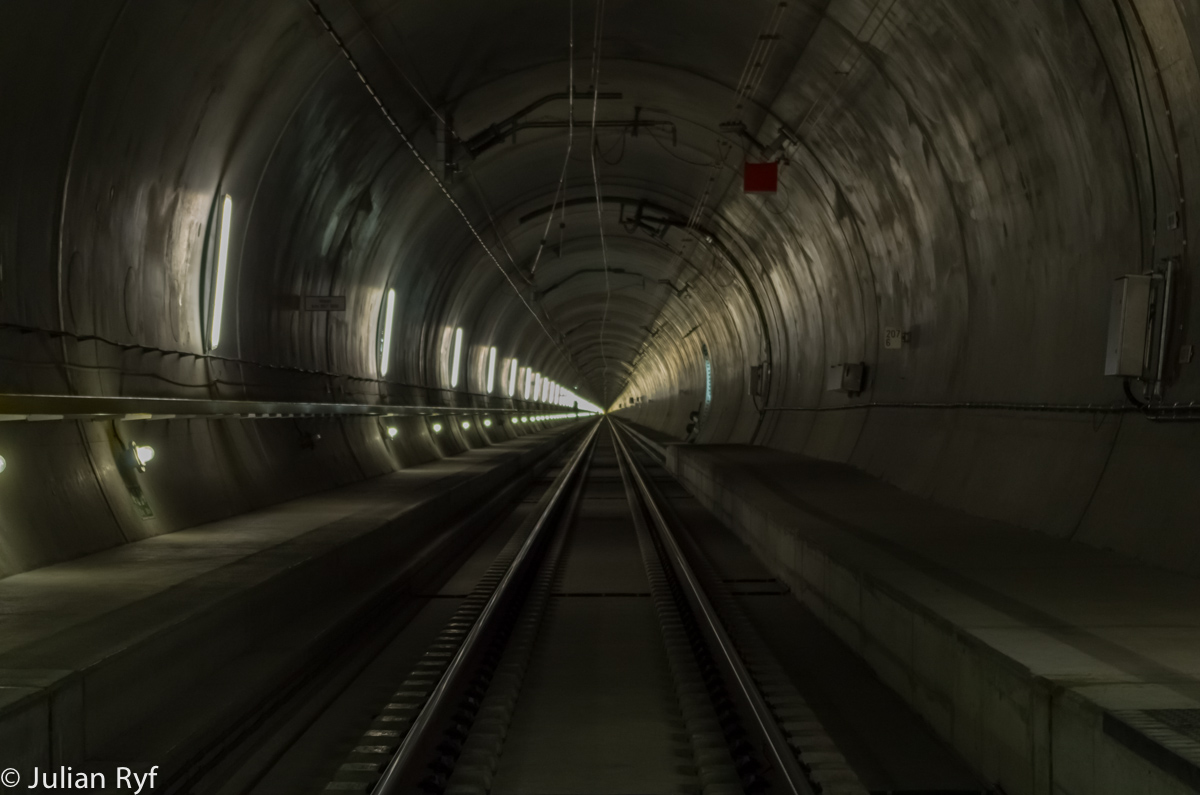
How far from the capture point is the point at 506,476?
24.7 metres

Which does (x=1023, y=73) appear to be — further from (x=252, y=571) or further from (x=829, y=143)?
(x=252, y=571)

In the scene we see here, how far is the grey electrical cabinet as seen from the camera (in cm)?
804

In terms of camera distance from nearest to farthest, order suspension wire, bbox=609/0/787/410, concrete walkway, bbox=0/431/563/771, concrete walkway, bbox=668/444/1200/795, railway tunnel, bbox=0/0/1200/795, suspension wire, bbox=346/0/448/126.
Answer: concrete walkway, bbox=668/444/1200/795
concrete walkway, bbox=0/431/563/771
railway tunnel, bbox=0/0/1200/795
suspension wire, bbox=346/0/448/126
suspension wire, bbox=609/0/787/410

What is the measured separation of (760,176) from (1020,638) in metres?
11.3

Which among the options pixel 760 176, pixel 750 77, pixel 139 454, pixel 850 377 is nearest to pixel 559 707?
pixel 139 454

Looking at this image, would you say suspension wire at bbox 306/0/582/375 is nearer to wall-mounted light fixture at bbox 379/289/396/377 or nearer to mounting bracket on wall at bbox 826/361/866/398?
wall-mounted light fixture at bbox 379/289/396/377

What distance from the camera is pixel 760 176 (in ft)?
52.7

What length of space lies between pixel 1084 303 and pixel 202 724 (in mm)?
6921

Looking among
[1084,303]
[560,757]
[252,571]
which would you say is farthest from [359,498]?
[560,757]

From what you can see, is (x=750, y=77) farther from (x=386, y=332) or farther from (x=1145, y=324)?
(x=386, y=332)

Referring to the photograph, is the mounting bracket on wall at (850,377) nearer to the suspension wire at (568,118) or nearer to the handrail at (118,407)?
the suspension wire at (568,118)

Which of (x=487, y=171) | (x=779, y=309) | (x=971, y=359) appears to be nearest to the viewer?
(x=971, y=359)

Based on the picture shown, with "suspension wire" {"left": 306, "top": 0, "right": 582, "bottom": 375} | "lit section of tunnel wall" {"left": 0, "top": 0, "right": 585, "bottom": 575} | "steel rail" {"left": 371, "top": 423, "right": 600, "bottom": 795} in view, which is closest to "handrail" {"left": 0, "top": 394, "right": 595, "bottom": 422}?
"lit section of tunnel wall" {"left": 0, "top": 0, "right": 585, "bottom": 575}

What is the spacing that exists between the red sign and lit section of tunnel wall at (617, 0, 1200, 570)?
40cm
